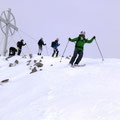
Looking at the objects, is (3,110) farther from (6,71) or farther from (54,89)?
(6,71)

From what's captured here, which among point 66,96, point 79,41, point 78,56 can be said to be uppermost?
point 79,41

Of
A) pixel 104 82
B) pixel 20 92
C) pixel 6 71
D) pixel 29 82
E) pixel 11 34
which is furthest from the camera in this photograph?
pixel 11 34

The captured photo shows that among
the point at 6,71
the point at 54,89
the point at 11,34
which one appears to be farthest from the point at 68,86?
the point at 11,34

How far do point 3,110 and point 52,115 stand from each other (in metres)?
2.41

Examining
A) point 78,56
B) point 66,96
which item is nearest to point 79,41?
point 78,56

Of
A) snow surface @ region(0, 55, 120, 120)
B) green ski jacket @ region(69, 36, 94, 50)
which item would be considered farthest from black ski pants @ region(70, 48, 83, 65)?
snow surface @ region(0, 55, 120, 120)

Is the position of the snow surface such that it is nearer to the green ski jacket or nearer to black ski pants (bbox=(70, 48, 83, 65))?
black ski pants (bbox=(70, 48, 83, 65))

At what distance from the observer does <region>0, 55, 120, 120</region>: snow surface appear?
5.98m

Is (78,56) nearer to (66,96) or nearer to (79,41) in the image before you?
(79,41)

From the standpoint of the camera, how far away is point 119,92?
7074mm

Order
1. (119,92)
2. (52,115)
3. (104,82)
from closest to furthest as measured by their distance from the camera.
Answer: (52,115)
(119,92)
(104,82)

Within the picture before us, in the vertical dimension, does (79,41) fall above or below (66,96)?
above

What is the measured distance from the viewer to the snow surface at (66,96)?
235 inches

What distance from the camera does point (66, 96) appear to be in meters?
7.43
